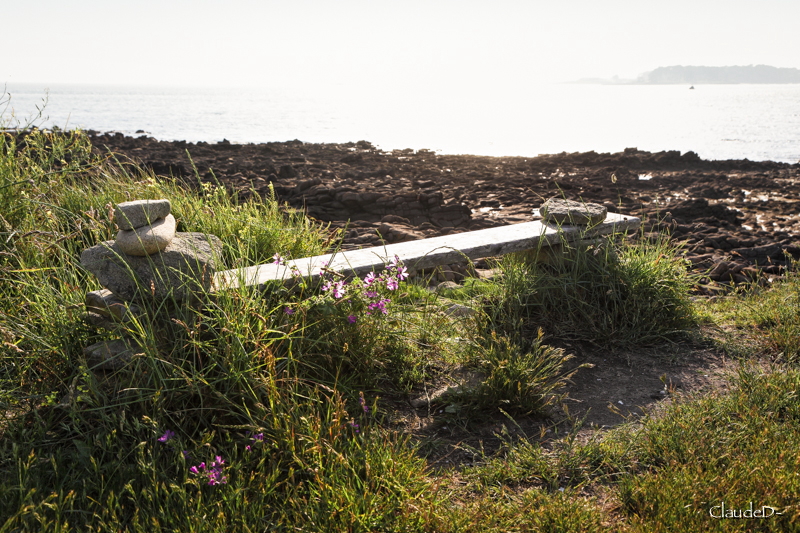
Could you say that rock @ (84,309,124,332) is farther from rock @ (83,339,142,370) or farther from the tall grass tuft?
the tall grass tuft

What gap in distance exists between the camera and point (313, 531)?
84.6 inches

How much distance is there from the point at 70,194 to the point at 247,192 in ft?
18.1

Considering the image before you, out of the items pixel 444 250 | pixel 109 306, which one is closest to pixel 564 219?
pixel 444 250

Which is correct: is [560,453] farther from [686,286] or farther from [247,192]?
[247,192]

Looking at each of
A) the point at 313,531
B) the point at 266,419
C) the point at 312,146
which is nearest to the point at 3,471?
the point at 266,419

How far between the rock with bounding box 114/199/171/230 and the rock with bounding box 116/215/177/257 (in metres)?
0.03

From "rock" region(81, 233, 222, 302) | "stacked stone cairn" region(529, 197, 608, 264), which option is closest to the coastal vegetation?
"rock" region(81, 233, 222, 302)

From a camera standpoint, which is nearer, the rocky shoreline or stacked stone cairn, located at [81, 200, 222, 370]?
stacked stone cairn, located at [81, 200, 222, 370]

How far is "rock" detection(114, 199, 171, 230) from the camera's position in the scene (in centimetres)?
292

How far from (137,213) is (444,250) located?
2.14 metres

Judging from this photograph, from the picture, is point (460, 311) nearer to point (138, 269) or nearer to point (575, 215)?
point (575, 215)

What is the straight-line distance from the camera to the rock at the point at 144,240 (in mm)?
2904

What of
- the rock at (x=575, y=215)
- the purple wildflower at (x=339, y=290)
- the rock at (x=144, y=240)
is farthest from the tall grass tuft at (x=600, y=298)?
the rock at (x=144, y=240)

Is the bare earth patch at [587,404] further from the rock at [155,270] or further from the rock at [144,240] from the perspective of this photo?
the rock at [144,240]
